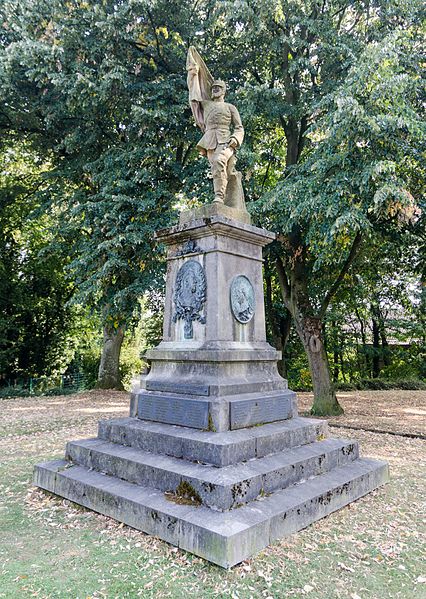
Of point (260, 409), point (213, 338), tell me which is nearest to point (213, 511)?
point (260, 409)

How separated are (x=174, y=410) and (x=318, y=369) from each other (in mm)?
7219

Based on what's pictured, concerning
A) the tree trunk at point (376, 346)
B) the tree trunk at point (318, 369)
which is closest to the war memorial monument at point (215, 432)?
the tree trunk at point (318, 369)

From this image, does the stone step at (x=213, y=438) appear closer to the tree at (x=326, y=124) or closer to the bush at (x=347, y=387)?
the tree at (x=326, y=124)

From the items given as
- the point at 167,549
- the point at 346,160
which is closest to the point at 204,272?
the point at 167,549

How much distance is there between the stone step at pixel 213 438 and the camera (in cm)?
432

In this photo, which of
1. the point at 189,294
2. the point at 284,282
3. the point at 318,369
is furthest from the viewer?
the point at 284,282

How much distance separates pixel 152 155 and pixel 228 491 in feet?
31.1

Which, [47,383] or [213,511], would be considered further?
[47,383]

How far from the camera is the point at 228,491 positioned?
376 cm

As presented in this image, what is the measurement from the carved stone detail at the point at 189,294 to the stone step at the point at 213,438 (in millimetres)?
1329

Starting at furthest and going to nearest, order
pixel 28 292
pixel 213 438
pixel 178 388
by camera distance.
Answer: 1. pixel 28 292
2. pixel 178 388
3. pixel 213 438

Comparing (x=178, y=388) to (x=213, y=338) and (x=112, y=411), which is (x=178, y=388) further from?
(x=112, y=411)

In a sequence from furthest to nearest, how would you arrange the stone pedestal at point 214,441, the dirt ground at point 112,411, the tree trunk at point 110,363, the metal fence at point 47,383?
the metal fence at point 47,383
the tree trunk at point 110,363
the dirt ground at point 112,411
the stone pedestal at point 214,441

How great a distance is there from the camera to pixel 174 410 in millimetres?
5113
